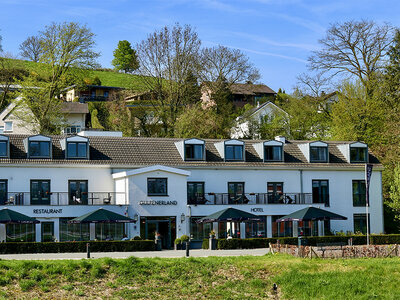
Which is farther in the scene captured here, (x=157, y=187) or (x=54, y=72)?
(x=54, y=72)

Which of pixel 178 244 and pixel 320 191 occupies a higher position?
pixel 320 191

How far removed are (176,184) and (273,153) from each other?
9.06 metres

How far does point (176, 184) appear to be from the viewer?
4962 cm

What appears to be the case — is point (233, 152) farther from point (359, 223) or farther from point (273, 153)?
point (359, 223)

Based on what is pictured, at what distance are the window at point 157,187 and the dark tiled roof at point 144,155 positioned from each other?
2130 millimetres

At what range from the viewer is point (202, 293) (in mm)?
29422

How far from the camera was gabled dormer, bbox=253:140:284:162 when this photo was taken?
54.6 metres

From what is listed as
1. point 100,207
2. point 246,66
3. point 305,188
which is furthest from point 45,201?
point 246,66

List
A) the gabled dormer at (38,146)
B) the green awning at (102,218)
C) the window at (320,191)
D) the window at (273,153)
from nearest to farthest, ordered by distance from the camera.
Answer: the green awning at (102,218) → the gabled dormer at (38,146) → the window at (273,153) → the window at (320,191)

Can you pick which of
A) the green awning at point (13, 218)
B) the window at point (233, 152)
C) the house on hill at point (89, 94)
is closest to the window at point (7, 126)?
the house on hill at point (89, 94)

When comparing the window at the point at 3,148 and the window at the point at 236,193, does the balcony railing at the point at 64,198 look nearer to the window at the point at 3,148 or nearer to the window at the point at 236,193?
the window at the point at 3,148

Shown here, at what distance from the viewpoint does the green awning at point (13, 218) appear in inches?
1686

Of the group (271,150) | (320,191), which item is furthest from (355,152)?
(271,150)

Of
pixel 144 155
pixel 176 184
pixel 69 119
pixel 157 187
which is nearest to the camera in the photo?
pixel 157 187
